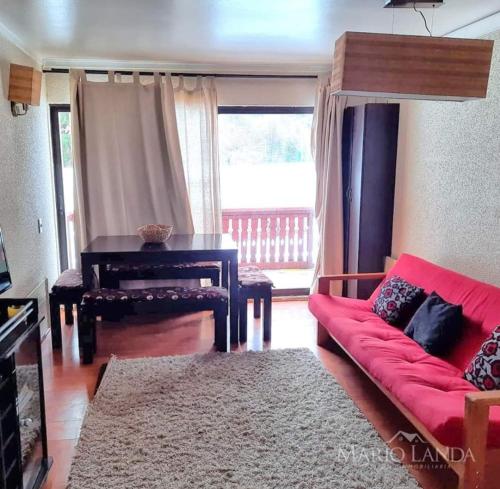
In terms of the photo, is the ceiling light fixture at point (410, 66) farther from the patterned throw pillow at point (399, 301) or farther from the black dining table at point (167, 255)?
the black dining table at point (167, 255)

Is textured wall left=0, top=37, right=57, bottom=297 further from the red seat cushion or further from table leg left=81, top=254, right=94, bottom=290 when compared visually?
the red seat cushion

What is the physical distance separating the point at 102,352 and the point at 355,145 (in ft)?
9.26

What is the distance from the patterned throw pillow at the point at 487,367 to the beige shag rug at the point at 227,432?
22.6 inches

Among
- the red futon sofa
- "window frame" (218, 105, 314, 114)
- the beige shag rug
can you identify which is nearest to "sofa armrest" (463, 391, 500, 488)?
the red futon sofa

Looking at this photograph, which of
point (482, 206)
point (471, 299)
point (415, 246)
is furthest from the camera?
point (415, 246)

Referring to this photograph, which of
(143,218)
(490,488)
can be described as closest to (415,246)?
(490,488)

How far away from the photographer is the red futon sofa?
192 centimetres

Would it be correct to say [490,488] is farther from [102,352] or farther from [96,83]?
[96,83]

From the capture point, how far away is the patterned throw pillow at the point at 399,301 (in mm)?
3314

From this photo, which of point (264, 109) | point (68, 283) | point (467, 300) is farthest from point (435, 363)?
point (264, 109)

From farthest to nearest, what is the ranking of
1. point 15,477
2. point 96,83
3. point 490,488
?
point 96,83 < point 490,488 < point 15,477

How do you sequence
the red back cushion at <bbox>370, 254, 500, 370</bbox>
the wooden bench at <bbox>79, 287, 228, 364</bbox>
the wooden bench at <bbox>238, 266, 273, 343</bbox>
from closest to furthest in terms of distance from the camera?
the red back cushion at <bbox>370, 254, 500, 370</bbox>
the wooden bench at <bbox>79, 287, 228, 364</bbox>
the wooden bench at <bbox>238, 266, 273, 343</bbox>

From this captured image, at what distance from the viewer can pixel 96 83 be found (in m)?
4.34

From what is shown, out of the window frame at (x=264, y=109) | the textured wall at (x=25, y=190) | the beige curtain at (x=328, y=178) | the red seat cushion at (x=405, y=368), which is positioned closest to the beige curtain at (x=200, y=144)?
the window frame at (x=264, y=109)
